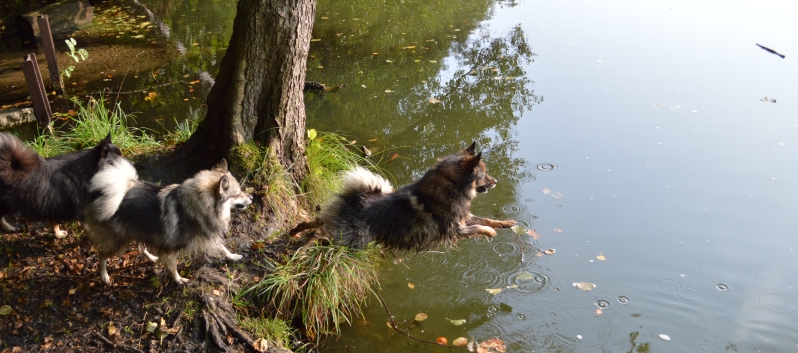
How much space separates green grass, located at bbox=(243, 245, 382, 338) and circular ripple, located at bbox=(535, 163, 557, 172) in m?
2.92

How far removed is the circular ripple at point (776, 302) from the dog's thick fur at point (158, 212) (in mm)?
4504

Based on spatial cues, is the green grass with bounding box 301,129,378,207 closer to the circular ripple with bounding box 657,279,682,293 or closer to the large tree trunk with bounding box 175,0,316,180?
the large tree trunk with bounding box 175,0,316,180

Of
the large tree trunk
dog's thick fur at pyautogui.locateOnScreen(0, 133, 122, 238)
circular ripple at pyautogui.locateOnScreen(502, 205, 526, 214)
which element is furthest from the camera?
circular ripple at pyautogui.locateOnScreen(502, 205, 526, 214)

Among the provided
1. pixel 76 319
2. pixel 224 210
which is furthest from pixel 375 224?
pixel 76 319

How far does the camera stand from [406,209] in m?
4.61

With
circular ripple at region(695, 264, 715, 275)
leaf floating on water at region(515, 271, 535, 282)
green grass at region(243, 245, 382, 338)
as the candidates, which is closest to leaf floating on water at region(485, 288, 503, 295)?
leaf floating on water at region(515, 271, 535, 282)

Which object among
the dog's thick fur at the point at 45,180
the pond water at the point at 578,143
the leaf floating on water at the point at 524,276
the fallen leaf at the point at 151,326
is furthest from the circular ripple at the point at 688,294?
the dog's thick fur at the point at 45,180

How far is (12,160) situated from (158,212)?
4.07 feet

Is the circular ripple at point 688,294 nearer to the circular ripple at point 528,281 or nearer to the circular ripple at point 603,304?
the circular ripple at point 603,304

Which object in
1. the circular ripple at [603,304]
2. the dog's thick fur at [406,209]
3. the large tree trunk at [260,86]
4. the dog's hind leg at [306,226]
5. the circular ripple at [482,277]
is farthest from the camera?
the circular ripple at [482,277]

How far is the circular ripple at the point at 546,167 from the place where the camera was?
679cm

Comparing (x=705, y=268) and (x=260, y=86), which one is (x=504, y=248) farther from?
(x=260, y=86)

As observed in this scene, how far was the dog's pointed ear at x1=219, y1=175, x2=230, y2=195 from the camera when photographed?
4.00 m

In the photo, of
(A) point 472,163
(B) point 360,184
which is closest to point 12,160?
(B) point 360,184
